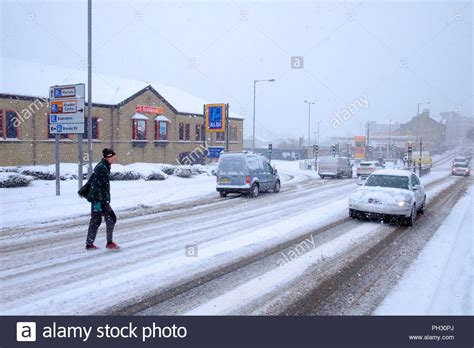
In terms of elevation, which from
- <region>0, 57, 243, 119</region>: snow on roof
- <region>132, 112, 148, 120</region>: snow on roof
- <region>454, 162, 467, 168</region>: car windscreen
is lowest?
<region>454, 162, 467, 168</region>: car windscreen

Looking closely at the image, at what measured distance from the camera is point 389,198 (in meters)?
11.6

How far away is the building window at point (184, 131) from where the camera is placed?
44062mm

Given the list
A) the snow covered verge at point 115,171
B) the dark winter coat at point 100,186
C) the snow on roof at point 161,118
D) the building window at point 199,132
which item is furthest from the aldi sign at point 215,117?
the dark winter coat at point 100,186

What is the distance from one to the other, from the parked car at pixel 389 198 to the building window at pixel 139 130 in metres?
27.8

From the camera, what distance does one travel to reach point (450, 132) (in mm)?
142375

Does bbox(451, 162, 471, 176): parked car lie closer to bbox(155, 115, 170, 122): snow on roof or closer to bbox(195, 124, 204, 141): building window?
bbox(195, 124, 204, 141): building window

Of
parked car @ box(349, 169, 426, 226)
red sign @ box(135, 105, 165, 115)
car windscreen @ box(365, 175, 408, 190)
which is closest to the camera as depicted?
parked car @ box(349, 169, 426, 226)

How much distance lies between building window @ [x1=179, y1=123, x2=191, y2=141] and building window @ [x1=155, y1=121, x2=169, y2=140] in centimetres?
265

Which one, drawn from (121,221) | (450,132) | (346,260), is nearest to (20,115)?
(121,221)

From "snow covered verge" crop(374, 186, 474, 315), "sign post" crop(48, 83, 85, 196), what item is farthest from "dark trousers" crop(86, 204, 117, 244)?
"sign post" crop(48, 83, 85, 196)

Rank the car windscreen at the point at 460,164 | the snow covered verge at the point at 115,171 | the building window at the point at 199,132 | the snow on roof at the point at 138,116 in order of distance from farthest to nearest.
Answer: the building window at the point at 199,132 → the car windscreen at the point at 460,164 → the snow on roof at the point at 138,116 → the snow covered verge at the point at 115,171

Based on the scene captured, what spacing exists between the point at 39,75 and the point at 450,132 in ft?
463

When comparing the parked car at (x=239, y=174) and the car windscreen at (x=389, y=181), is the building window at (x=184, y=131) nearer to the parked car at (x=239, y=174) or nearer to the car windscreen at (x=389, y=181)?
the parked car at (x=239, y=174)

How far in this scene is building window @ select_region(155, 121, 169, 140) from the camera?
40.2 metres
